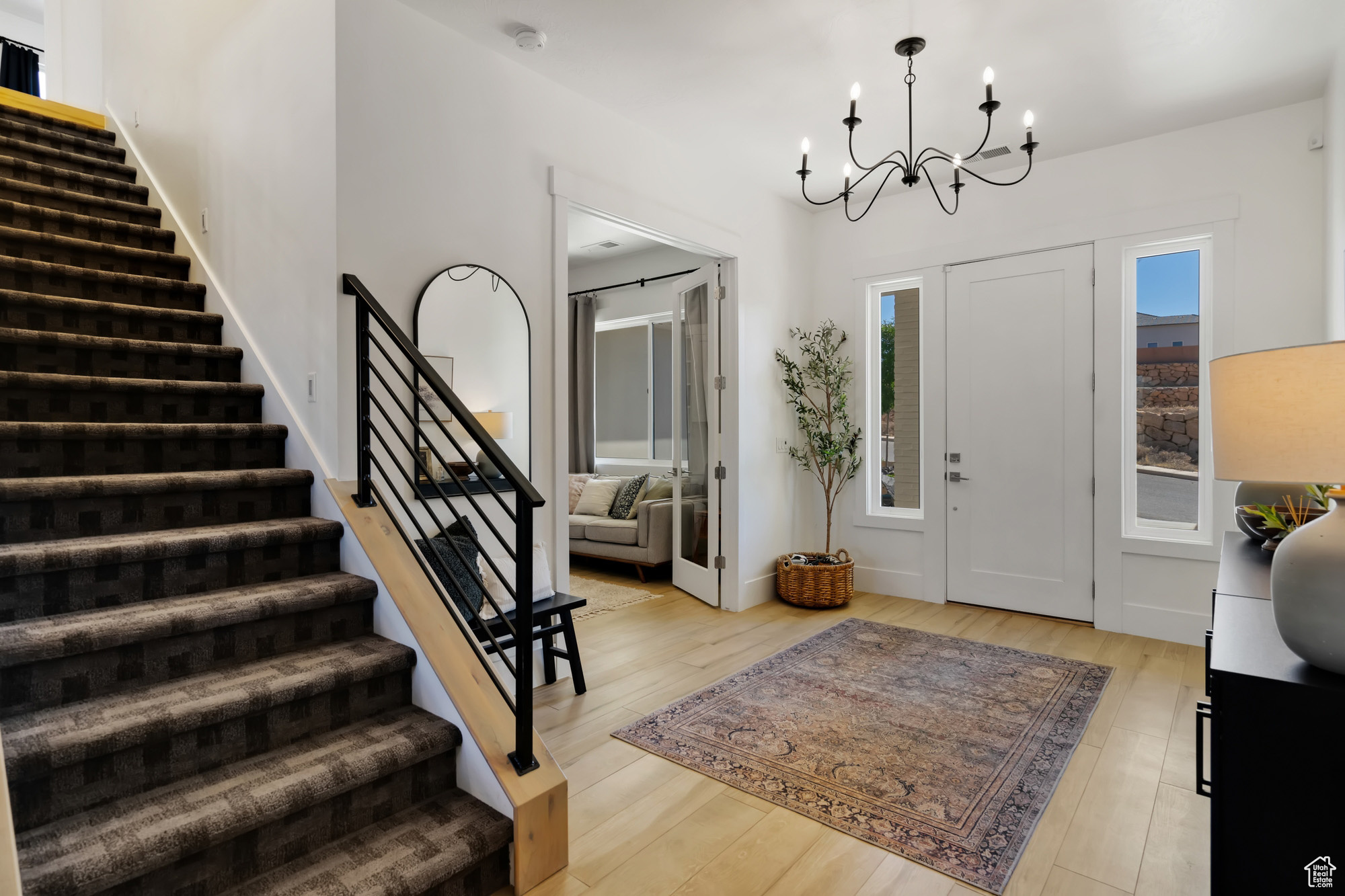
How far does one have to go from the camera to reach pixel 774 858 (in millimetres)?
1909

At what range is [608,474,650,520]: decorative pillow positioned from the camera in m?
5.65

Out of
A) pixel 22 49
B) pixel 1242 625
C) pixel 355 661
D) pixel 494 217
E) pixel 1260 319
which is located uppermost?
pixel 22 49

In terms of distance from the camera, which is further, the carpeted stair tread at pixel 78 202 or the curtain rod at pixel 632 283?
the curtain rod at pixel 632 283

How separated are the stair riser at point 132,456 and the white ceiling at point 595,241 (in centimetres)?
308

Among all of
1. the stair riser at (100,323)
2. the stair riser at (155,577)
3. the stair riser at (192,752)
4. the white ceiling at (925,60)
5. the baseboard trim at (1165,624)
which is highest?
the white ceiling at (925,60)

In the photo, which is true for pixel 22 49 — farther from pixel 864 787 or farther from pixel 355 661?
pixel 864 787

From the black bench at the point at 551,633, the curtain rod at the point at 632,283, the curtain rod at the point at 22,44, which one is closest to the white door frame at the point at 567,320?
the black bench at the point at 551,633

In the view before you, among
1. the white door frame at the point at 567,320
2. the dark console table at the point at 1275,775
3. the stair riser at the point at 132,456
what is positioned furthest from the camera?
the white door frame at the point at 567,320

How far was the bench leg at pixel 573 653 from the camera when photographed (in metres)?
3.03

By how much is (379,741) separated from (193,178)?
9.53ft

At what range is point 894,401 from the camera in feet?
16.0

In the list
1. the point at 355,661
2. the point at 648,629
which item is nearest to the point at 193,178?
the point at 355,661

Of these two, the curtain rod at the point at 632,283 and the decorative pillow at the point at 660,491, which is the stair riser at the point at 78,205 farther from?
the curtain rod at the point at 632,283

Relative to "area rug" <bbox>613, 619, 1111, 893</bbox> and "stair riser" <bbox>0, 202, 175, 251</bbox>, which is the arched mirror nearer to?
"area rug" <bbox>613, 619, 1111, 893</bbox>
